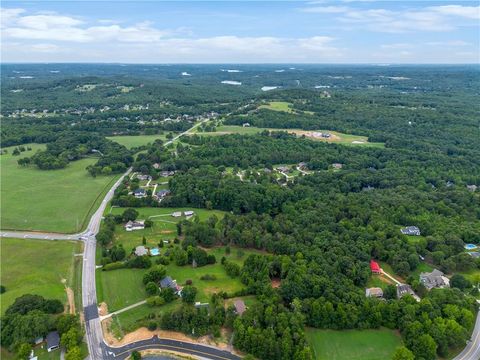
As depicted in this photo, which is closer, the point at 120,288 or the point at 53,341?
the point at 53,341

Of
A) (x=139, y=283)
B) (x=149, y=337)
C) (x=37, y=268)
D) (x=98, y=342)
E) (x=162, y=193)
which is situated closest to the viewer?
(x=98, y=342)

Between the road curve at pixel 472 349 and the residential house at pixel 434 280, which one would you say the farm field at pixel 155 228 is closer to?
the residential house at pixel 434 280

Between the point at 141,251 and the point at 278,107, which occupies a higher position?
the point at 278,107

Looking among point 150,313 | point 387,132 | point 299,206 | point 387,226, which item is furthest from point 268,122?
point 150,313

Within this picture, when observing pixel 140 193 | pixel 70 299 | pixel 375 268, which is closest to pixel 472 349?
pixel 375 268

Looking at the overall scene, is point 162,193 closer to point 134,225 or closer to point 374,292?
point 134,225

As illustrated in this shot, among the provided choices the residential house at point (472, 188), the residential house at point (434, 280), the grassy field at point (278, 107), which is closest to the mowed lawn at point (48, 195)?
the residential house at point (434, 280)

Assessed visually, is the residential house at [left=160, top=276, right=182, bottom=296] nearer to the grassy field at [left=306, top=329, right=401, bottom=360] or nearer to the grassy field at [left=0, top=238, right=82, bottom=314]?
the grassy field at [left=0, top=238, right=82, bottom=314]

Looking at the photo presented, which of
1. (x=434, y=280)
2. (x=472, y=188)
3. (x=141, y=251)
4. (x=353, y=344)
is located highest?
(x=472, y=188)

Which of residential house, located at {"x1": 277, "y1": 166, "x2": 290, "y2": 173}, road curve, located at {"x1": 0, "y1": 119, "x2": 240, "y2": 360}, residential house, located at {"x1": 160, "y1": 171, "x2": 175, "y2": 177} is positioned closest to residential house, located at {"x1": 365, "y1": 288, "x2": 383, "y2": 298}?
road curve, located at {"x1": 0, "y1": 119, "x2": 240, "y2": 360}

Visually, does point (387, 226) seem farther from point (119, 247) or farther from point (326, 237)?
point (119, 247)
